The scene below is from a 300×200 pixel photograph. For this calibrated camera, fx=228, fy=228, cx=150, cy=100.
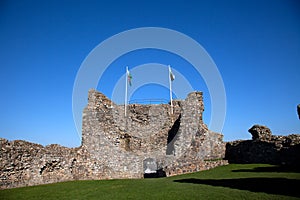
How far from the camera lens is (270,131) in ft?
72.8

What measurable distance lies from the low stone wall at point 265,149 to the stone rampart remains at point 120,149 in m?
1.91

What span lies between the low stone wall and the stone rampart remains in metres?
1.91

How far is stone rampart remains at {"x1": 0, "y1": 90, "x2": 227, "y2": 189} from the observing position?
1463 cm

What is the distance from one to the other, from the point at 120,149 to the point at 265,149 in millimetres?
13087

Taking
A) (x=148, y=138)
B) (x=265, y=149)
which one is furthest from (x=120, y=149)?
(x=265, y=149)

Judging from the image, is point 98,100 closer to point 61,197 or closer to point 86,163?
point 86,163

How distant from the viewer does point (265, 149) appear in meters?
20.7

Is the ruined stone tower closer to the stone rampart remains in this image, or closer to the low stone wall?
the stone rampart remains

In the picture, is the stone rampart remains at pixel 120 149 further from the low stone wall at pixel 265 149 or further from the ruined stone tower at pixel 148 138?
the low stone wall at pixel 265 149

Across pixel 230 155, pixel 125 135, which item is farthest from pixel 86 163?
pixel 230 155

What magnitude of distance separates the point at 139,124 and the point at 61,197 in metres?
15.9

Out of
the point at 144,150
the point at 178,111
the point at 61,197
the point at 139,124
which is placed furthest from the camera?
the point at 178,111

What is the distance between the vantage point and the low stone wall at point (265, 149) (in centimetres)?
1867

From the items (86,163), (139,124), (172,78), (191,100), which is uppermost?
(172,78)
